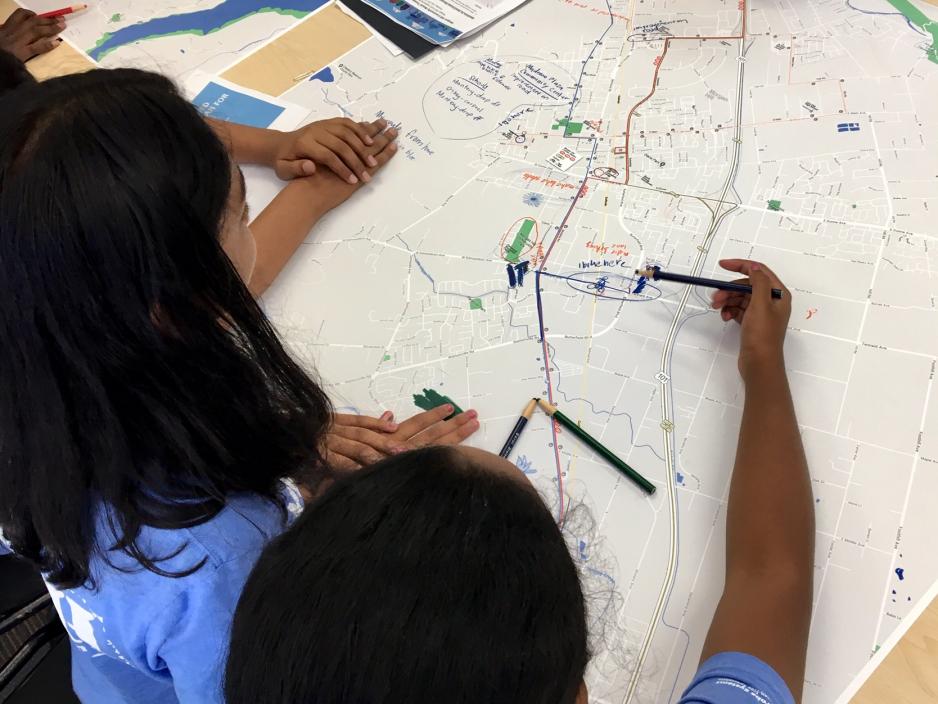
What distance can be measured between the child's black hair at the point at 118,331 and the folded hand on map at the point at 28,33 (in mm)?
810

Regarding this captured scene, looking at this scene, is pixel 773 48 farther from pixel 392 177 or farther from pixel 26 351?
pixel 26 351

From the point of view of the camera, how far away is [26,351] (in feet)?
1.53

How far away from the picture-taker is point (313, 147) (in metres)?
0.96

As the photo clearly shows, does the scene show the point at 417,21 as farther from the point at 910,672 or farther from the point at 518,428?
the point at 910,672

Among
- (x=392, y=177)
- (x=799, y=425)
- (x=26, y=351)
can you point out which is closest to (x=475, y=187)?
(x=392, y=177)

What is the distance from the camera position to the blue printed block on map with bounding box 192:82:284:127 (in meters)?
1.04

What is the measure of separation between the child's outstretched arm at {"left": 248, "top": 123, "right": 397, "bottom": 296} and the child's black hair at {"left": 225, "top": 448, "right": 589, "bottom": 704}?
508 millimetres

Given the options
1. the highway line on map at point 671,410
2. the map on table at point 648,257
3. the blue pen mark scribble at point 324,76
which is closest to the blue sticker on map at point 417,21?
the map on table at point 648,257

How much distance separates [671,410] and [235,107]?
2.52 feet

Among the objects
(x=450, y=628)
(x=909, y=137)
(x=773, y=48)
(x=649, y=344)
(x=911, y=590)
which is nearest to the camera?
(x=450, y=628)

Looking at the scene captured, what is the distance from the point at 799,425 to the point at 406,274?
47cm

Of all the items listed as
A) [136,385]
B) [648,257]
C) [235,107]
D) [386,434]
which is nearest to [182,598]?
[136,385]

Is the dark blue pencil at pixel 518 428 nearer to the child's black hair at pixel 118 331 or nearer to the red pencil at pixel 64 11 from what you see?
the child's black hair at pixel 118 331

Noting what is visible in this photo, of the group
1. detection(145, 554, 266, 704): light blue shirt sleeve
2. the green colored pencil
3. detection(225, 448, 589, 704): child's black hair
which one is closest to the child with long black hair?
detection(145, 554, 266, 704): light blue shirt sleeve
